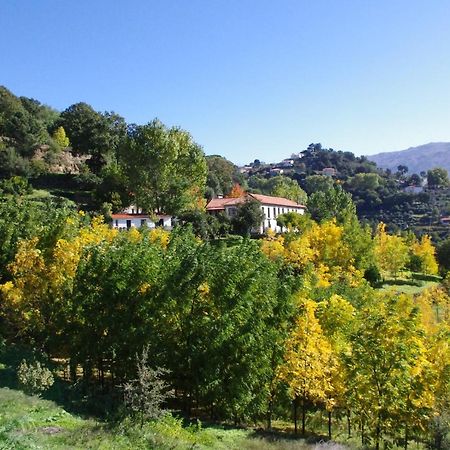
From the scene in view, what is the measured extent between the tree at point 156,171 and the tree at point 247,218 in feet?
21.2

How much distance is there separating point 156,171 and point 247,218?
14.5 meters

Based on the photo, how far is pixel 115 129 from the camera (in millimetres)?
92938

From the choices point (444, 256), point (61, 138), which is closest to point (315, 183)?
point (444, 256)

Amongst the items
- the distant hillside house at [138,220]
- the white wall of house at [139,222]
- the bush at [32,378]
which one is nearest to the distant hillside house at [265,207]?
the white wall of house at [139,222]

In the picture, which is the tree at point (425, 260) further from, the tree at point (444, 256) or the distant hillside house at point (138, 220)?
the distant hillside house at point (138, 220)

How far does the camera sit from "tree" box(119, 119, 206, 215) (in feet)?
221

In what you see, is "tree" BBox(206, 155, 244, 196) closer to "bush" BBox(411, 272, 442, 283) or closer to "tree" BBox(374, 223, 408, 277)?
"tree" BBox(374, 223, 408, 277)

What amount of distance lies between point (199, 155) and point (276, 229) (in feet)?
60.3

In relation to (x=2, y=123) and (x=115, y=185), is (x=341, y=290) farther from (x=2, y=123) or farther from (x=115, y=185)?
(x=2, y=123)

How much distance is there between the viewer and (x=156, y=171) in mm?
68250

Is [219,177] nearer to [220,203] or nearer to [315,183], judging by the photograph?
[220,203]

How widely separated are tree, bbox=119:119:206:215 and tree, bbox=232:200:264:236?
6.45 m

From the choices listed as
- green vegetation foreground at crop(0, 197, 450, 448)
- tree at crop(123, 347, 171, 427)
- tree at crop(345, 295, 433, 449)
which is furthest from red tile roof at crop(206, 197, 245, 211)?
tree at crop(123, 347, 171, 427)

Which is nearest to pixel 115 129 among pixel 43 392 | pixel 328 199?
pixel 328 199
